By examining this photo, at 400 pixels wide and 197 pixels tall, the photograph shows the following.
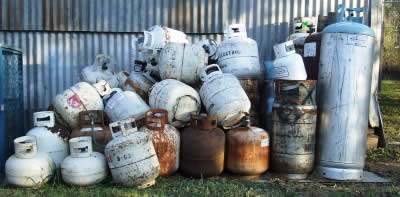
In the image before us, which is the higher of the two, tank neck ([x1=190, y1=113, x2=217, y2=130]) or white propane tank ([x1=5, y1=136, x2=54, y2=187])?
tank neck ([x1=190, y1=113, x2=217, y2=130])

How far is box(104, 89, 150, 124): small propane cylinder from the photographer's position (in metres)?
4.86

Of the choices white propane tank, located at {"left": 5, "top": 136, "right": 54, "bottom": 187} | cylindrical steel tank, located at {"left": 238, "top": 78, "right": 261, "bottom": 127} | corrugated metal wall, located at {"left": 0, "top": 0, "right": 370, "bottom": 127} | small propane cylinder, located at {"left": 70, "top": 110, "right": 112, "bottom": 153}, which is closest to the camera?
white propane tank, located at {"left": 5, "top": 136, "right": 54, "bottom": 187}

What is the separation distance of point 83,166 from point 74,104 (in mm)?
1138

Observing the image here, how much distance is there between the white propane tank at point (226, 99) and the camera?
4.67 m

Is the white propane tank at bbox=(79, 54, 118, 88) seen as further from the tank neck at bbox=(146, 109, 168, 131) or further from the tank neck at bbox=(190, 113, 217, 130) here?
the tank neck at bbox=(190, 113, 217, 130)

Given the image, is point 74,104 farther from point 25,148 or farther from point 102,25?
point 102,25

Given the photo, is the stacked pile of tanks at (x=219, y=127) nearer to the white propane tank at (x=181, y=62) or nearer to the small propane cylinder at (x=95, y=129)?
the small propane cylinder at (x=95, y=129)

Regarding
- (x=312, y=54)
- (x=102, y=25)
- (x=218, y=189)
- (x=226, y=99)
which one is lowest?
(x=218, y=189)

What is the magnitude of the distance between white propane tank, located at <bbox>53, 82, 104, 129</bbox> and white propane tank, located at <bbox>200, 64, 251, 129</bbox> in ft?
4.93

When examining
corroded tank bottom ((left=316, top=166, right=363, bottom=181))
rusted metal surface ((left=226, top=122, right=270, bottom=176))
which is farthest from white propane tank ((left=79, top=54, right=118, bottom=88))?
corroded tank bottom ((left=316, top=166, right=363, bottom=181))

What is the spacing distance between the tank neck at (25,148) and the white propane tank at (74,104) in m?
0.82

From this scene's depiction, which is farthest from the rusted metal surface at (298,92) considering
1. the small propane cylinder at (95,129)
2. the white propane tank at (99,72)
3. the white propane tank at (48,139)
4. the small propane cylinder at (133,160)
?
the white propane tank at (48,139)

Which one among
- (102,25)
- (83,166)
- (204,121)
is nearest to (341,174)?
(204,121)

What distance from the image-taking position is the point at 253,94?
5238 millimetres
